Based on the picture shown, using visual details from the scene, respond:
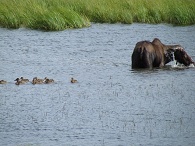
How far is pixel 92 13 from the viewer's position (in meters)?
34.8

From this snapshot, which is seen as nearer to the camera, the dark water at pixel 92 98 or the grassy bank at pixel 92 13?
the dark water at pixel 92 98

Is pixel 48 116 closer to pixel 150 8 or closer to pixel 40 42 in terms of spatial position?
pixel 40 42

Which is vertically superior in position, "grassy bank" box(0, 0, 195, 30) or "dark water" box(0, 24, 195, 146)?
"grassy bank" box(0, 0, 195, 30)

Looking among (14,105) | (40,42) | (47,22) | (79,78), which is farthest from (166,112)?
(47,22)

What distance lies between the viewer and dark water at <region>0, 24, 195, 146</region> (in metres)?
14.9

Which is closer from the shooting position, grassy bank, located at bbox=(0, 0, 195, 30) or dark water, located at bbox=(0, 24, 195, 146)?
dark water, located at bbox=(0, 24, 195, 146)

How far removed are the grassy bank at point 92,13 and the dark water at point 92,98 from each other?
2850mm

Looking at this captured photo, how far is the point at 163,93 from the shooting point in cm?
1883

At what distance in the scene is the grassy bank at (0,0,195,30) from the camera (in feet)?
105

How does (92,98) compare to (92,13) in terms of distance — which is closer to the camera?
(92,98)

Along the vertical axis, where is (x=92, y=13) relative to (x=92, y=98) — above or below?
above

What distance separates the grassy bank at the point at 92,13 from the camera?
32.1 m

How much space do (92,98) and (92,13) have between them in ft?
54.7

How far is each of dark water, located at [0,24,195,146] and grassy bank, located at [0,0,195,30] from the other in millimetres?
2850
